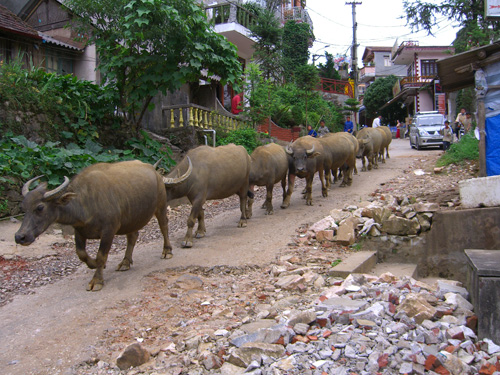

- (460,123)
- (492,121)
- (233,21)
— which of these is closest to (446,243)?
(492,121)

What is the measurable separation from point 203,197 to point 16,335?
4169 millimetres

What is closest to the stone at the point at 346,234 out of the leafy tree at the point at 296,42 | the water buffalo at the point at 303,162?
the water buffalo at the point at 303,162

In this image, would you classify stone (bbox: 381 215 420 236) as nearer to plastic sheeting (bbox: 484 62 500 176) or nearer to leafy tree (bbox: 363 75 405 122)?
plastic sheeting (bbox: 484 62 500 176)

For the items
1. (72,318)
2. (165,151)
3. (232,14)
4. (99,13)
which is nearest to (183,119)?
(165,151)

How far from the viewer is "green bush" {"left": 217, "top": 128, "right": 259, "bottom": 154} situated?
50.9 ft

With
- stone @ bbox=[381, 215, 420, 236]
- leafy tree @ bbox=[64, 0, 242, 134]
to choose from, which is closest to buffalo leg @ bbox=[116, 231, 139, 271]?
stone @ bbox=[381, 215, 420, 236]

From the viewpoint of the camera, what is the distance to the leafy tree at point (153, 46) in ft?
33.7

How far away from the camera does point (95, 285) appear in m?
5.83

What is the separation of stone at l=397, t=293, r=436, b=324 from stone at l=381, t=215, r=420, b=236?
10.1 feet

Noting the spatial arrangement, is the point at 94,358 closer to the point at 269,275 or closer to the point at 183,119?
the point at 269,275

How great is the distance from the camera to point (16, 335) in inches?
183

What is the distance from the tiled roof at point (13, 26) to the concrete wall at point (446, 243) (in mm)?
11939

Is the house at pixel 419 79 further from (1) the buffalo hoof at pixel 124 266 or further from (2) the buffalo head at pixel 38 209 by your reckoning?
(2) the buffalo head at pixel 38 209

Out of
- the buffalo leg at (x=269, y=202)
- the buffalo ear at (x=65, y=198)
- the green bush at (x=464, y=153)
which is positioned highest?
the green bush at (x=464, y=153)
